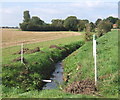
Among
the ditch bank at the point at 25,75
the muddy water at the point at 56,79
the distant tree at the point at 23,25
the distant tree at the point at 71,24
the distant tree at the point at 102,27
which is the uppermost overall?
the distant tree at the point at 71,24

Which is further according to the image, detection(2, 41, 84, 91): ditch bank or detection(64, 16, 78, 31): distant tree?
detection(64, 16, 78, 31): distant tree

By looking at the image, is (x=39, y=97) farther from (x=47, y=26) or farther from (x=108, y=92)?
(x=47, y=26)

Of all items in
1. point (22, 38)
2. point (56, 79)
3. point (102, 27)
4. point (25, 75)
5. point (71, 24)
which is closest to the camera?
point (25, 75)

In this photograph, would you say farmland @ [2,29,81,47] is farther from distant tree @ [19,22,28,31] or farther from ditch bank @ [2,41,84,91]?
ditch bank @ [2,41,84,91]

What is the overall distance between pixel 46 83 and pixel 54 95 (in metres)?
5.80

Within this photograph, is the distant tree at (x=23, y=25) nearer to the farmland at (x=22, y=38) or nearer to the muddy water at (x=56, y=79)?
the farmland at (x=22, y=38)

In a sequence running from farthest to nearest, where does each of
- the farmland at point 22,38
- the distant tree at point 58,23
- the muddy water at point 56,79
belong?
the distant tree at point 58,23 < the farmland at point 22,38 < the muddy water at point 56,79

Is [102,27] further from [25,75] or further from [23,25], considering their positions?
[25,75]

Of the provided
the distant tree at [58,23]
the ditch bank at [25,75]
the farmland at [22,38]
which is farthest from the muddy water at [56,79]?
the distant tree at [58,23]

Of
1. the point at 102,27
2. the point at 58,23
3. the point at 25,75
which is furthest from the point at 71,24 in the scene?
the point at 25,75

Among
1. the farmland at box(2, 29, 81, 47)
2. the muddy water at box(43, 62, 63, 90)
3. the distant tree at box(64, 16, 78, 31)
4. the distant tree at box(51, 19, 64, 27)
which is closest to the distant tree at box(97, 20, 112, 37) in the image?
the farmland at box(2, 29, 81, 47)

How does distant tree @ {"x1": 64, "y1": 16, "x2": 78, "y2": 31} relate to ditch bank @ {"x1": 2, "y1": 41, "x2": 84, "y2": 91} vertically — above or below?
above

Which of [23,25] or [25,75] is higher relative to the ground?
[23,25]

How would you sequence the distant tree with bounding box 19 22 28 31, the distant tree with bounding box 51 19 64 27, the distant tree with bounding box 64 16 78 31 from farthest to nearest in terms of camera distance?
the distant tree with bounding box 64 16 78 31
the distant tree with bounding box 51 19 64 27
the distant tree with bounding box 19 22 28 31
